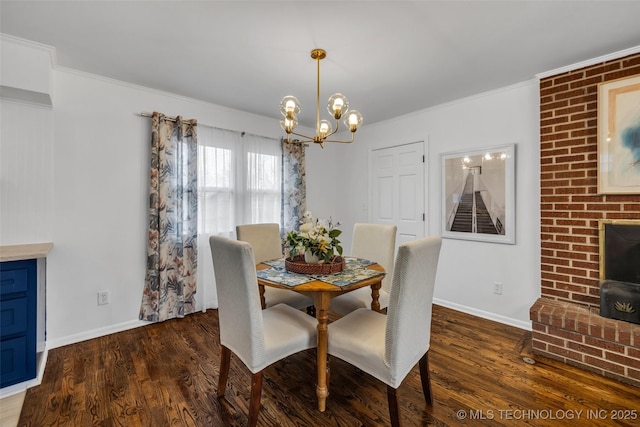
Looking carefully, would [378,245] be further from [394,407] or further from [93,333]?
[93,333]

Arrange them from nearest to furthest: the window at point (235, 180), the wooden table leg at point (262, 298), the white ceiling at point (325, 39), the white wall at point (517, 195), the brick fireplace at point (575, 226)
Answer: the white ceiling at point (325, 39) < the brick fireplace at point (575, 226) < the wooden table leg at point (262, 298) < the white wall at point (517, 195) < the window at point (235, 180)

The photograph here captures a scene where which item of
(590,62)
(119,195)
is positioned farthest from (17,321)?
(590,62)

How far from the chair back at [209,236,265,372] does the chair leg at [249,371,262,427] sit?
0.06m

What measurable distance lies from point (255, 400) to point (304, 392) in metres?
0.49

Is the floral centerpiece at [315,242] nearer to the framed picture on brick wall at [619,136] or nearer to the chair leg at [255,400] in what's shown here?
the chair leg at [255,400]

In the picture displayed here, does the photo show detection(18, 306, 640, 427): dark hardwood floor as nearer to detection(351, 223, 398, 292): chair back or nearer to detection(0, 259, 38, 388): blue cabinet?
detection(0, 259, 38, 388): blue cabinet

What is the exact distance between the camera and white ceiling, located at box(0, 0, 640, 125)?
177cm

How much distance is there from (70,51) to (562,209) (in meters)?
4.25

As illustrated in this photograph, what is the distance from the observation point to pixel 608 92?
2293 mm

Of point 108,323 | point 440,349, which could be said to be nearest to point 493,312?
point 440,349

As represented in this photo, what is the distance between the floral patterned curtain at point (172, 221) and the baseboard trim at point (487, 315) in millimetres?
2905

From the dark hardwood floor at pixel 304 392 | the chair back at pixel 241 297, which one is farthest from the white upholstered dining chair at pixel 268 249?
the chair back at pixel 241 297

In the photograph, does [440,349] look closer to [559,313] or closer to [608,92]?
[559,313]

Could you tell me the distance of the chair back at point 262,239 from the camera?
275 cm
